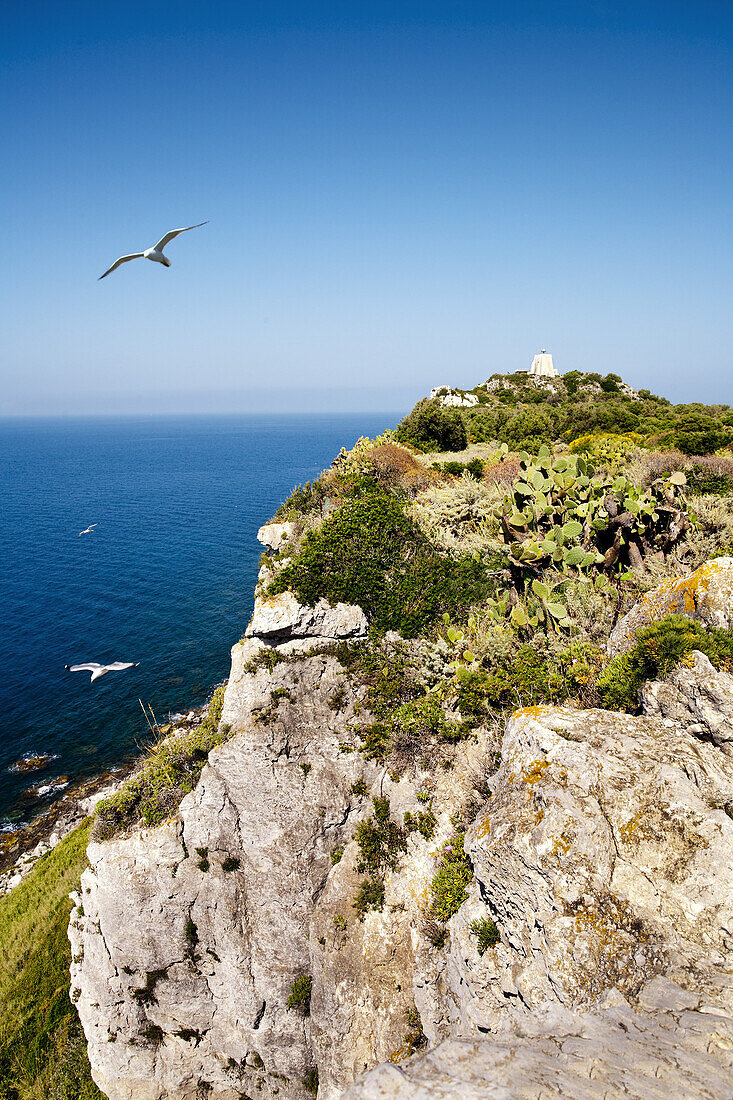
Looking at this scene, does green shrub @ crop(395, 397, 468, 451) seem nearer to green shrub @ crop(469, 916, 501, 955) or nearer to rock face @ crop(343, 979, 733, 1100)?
green shrub @ crop(469, 916, 501, 955)

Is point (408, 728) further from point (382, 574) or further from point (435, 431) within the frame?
point (435, 431)

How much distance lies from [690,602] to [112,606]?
139 ft

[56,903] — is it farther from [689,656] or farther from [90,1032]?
[689,656]

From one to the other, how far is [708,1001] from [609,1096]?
78.8 inches

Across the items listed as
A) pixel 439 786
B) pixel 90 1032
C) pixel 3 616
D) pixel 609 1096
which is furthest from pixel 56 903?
pixel 3 616

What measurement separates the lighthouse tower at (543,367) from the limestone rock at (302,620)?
127 feet

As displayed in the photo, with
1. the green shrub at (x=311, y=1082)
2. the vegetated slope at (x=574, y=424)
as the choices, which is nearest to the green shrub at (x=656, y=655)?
the green shrub at (x=311, y=1082)

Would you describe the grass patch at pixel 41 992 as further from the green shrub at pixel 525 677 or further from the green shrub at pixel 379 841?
the green shrub at pixel 525 677

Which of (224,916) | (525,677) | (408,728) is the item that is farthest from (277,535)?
(224,916)

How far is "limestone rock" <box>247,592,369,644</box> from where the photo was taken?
44.6ft

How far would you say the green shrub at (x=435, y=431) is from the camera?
24.6m

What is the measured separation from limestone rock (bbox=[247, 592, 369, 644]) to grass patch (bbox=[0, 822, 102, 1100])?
486 inches

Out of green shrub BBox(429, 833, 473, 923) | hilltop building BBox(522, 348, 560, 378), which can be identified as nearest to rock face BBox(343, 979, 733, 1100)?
green shrub BBox(429, 833, 473, 923)

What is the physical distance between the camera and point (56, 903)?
18.2 m
